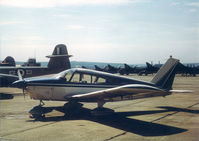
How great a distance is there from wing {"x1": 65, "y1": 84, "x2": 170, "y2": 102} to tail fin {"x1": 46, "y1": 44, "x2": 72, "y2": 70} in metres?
15.9

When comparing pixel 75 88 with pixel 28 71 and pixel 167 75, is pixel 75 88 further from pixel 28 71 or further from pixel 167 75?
pixel 28 71

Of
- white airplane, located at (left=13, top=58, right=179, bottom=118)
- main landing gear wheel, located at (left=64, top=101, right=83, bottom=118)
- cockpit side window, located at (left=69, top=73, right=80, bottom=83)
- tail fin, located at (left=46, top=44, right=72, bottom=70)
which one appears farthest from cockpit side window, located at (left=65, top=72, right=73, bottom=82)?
tail fin, located at (left=46, top=44, right=72, bottom=70)

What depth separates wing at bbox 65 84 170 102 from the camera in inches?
380

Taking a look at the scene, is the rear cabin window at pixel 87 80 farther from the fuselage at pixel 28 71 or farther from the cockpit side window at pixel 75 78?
the fuselage at pixel 28 71

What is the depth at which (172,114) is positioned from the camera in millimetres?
11906

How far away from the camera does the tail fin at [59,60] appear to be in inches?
1077

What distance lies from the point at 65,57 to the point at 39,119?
663 inches

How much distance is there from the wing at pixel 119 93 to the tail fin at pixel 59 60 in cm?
1593

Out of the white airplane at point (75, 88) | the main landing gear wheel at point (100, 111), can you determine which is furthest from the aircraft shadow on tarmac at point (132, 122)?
the white airplane at point (75, 88)

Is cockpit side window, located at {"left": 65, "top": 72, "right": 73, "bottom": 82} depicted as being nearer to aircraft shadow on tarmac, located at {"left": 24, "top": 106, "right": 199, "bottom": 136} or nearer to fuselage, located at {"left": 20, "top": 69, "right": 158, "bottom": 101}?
fuselage, located at {"left": 20, "top": 69, "right": 158, "bottom": 101}

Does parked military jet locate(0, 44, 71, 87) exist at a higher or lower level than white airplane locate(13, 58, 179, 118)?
higher

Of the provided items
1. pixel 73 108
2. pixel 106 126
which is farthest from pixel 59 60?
pixel 106 126

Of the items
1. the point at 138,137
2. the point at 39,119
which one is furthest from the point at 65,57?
the point at 138,137

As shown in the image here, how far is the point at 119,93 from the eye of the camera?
1044cm
